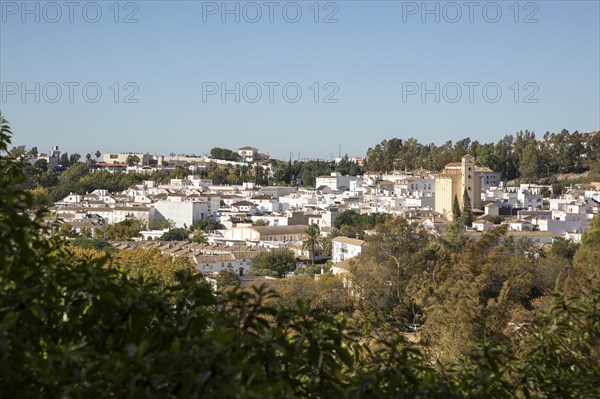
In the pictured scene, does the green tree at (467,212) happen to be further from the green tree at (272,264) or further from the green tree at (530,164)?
the green tree at (530,164)

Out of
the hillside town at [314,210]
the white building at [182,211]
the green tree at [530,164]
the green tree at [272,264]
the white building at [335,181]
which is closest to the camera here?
the green tree at [272,264]

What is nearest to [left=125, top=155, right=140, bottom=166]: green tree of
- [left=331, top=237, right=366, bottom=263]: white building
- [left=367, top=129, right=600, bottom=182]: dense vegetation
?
[left=367, top=129, right=600, bottom=182]: dense vegetation

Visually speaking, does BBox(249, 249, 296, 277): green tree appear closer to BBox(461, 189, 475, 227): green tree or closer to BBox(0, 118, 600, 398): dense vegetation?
BBox(461, 189, 475, 227): green tree

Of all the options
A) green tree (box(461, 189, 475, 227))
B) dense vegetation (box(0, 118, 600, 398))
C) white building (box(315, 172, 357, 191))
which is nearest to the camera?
dense vegetation (box(0, 118, 600, 398))

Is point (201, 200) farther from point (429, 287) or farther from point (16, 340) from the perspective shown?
point (16, 340)

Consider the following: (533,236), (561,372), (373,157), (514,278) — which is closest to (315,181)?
(373,157)

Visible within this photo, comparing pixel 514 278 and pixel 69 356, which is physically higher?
pixel 69 356

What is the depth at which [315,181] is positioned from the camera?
2611 inches

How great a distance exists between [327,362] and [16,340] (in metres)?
0.81

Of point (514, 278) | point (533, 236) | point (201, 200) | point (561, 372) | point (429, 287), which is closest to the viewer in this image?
point (561, 372)

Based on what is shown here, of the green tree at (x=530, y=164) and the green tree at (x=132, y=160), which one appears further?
the green tree at (x=132, y=160)

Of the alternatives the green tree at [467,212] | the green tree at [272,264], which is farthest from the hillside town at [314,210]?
the green tree at [272,264]

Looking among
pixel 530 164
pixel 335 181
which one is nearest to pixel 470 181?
pixel 530 164

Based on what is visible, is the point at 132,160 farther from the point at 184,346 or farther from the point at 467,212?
the point at 184,346
